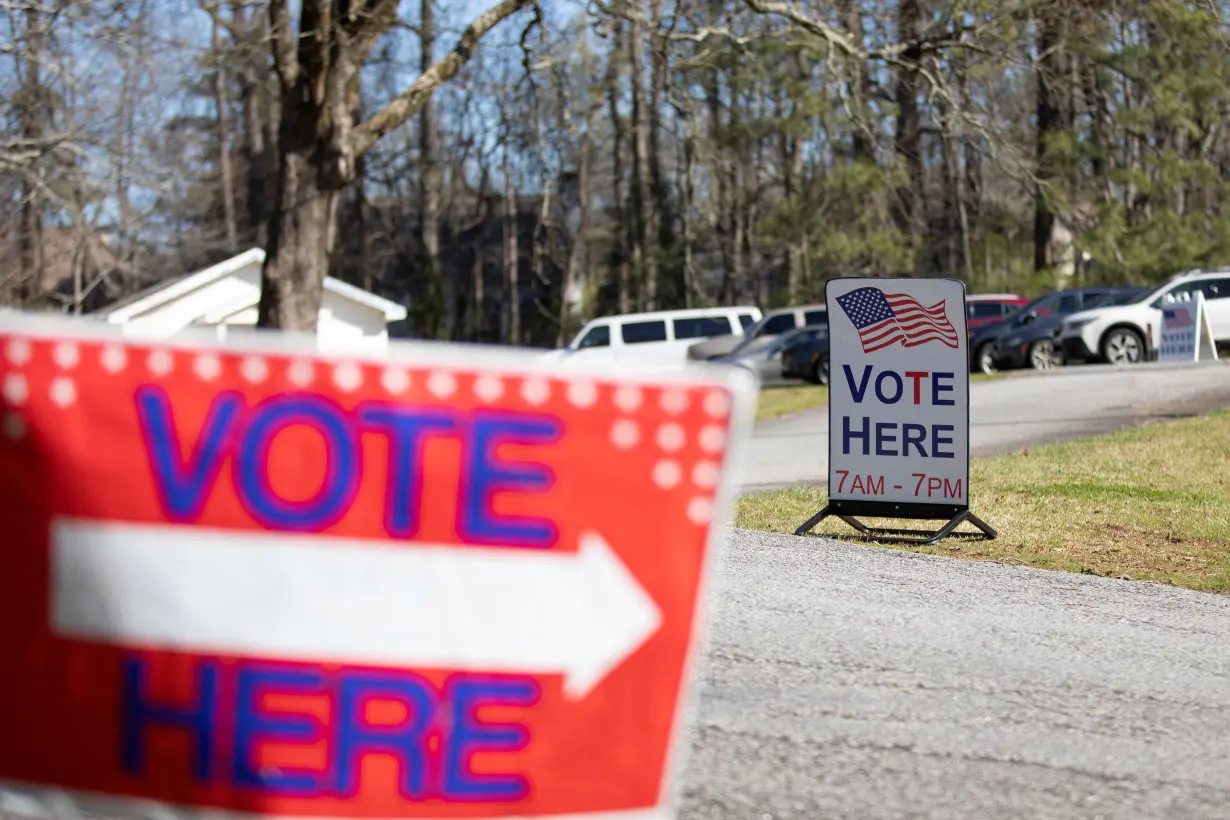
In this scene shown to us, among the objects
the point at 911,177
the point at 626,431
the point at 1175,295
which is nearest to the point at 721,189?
the point at 911,177

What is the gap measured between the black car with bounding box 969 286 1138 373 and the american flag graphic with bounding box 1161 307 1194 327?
4.96 ft

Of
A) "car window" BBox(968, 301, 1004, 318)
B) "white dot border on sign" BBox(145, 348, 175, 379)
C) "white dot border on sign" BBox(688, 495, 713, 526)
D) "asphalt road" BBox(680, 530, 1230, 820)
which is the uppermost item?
"white dot border on sign" BBox(145, 348, 175, 379)

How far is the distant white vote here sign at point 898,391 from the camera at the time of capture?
9.56m

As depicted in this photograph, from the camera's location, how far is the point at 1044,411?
20.0 m

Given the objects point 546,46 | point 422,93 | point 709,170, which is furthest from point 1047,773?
point 709,170

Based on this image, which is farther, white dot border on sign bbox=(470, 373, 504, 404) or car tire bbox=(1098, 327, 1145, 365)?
car tire bbox=(1098, 327, 1145, 365)

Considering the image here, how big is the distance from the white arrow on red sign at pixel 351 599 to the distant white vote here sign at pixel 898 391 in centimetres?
740

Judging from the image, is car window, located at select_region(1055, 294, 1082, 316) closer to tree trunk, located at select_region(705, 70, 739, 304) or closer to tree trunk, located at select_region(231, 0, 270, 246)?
tree trunk, located at select_region(705, 70, 739, 304)

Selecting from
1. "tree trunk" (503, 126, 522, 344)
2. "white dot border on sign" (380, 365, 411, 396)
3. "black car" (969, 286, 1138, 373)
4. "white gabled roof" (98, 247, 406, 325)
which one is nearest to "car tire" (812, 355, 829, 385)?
"black car" (969, 286, 1138, 373)

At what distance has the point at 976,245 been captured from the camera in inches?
1794

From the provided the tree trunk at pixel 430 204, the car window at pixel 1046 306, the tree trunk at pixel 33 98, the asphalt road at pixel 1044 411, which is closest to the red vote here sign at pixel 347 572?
the asphalt road at pixel 1044 411

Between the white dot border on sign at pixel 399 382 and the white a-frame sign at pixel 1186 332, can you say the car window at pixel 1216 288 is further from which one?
the white dot border on sign at pixel 399 382

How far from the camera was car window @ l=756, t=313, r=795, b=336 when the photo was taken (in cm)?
3403

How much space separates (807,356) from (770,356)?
1.67m
